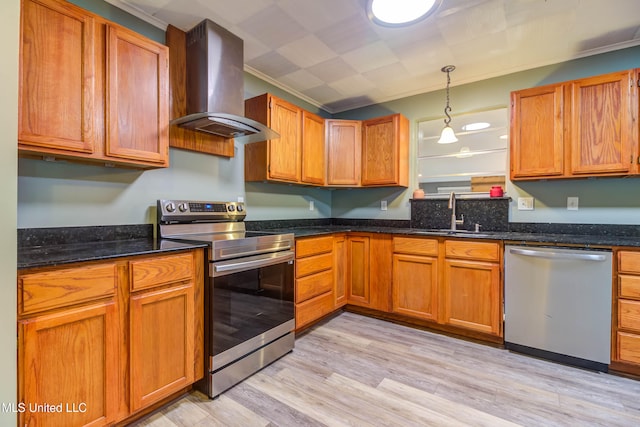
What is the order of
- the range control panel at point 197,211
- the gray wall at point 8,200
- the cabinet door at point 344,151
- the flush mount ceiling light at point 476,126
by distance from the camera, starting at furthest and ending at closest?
the cabinet door at point 344,151 < the flush mount ceiling light at point 476,126 < the range control panel at point 197,211 < the gray wall at point 8,200

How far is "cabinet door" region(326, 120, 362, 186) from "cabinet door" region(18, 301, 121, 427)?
2.57 meters

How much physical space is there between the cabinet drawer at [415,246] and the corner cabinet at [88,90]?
2138 millimetres

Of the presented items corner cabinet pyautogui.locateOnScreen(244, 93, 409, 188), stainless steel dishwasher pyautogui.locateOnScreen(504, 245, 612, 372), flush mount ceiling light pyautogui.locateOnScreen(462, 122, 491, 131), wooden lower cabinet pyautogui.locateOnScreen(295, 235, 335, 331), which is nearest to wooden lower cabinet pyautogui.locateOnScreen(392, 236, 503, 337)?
stainless steel dishwasher pyautogui.locateOnScreen(504, 245, 612, 372)

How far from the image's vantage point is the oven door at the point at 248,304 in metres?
1.73

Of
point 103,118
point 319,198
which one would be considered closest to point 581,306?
point 319,198

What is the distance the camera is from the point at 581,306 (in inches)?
80.4

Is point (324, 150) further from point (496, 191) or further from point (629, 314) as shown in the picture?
point (629, 314)

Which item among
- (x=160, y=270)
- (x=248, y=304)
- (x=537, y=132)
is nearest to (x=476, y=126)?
(x=537, y=132)

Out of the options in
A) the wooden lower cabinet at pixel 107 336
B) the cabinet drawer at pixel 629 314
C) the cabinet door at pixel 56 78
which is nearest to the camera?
the wooden lower cabinet at pixel 107 336

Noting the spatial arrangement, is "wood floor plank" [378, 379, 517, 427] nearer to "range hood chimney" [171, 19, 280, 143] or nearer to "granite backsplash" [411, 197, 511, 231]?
"granite backsplash" [411, 197, 511, 231]

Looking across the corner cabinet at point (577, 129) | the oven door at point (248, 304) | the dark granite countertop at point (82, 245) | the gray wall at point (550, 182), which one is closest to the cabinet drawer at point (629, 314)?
the gray wall at point (550, 182)

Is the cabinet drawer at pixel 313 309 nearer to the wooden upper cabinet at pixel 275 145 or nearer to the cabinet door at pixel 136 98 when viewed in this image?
the wooden upper cabinet at pixel 275 145

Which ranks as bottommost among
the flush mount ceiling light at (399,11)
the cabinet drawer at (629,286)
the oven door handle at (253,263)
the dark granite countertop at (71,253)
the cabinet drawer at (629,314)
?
the cabinet drawer at (629,314)

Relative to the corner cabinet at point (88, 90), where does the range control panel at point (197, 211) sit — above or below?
below
